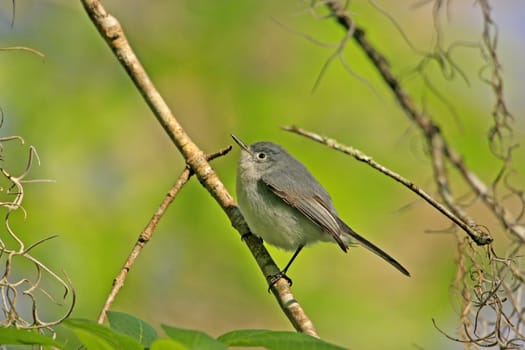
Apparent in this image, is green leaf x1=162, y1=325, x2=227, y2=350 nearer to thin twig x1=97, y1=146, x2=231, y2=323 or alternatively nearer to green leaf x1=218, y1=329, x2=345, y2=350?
green leaf x1=218, y1=329, x2=345, y2=350

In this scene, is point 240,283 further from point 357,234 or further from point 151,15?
point 151,15

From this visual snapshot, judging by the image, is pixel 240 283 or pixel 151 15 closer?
pixel 240 283

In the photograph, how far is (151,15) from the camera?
3.82 metres

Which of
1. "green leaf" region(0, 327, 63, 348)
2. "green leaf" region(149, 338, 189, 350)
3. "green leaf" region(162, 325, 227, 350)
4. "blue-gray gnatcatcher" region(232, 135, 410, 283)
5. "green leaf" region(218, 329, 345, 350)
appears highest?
"blue-gray gnatcatcher" region(232, 135, 410, 283)

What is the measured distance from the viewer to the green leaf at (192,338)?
1120mm

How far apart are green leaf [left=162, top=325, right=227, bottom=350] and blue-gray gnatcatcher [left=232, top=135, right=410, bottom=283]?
2153 mm

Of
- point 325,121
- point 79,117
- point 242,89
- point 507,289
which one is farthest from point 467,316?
point 79,117

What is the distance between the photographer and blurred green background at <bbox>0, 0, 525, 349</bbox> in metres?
3.26

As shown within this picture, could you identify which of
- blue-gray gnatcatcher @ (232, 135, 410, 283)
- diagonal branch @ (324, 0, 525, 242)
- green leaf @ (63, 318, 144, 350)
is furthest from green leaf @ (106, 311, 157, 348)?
blue-gray gnatcatcher @ (232, 135, 410, 283)

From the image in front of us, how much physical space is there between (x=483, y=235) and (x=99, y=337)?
1180mm

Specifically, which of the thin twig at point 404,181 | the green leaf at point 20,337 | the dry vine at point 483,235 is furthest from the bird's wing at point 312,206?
the green leaf at point 20,337

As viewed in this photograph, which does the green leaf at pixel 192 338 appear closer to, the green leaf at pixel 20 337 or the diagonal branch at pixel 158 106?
the green leaf at pixel 20 337

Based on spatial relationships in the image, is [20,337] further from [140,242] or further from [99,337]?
[140,242]

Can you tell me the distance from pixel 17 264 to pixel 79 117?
0.73m
